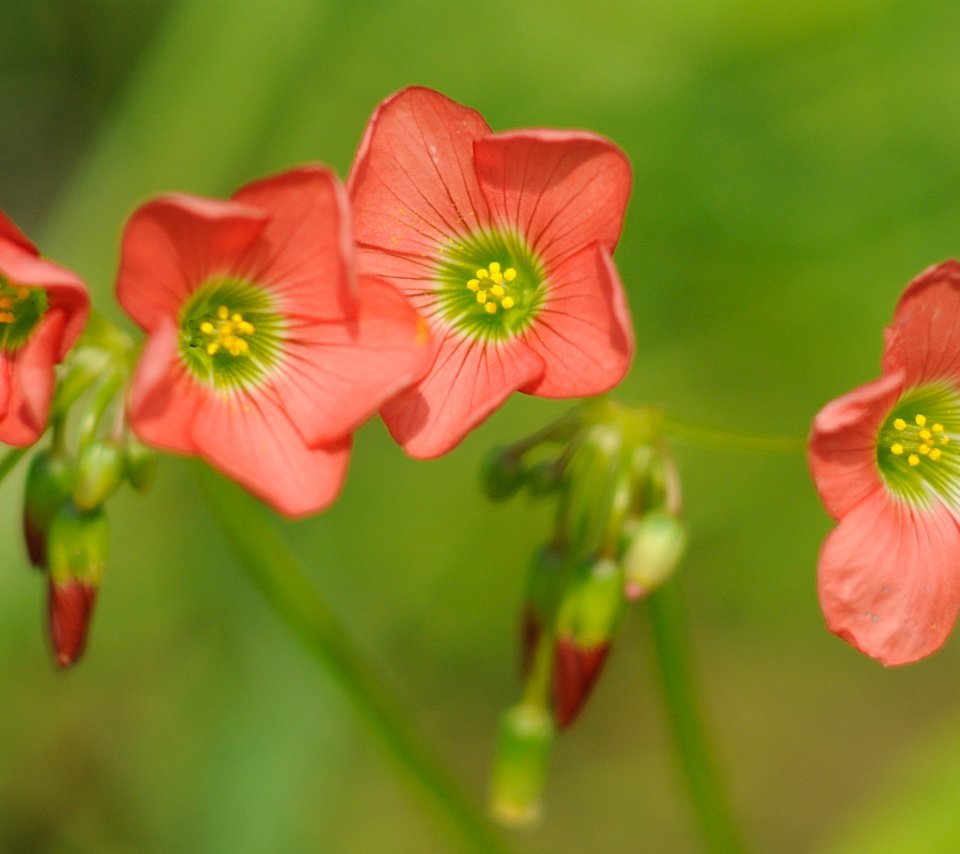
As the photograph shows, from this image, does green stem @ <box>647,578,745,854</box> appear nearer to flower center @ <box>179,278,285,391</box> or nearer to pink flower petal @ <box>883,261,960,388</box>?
pink flower petal @ <box>883,261,960,388</box>

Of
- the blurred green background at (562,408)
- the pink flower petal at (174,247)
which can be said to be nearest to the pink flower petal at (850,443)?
the pink flower petal at (174,247)

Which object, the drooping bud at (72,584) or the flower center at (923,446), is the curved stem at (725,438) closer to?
Answer: the flower center at (923,446)

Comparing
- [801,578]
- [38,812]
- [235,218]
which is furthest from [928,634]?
[38,812]

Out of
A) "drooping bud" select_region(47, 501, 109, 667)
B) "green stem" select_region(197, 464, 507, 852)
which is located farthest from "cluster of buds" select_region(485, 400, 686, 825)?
"drooping bud" select_region(47, 501, 109, 667)

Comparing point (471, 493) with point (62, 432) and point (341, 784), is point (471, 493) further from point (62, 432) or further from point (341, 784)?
point (62, 432)

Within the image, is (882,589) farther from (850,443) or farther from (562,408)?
(562,408)

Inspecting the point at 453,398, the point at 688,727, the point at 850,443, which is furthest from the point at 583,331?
the point at 688,727

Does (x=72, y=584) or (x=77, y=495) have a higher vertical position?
(x=77, y=495)
